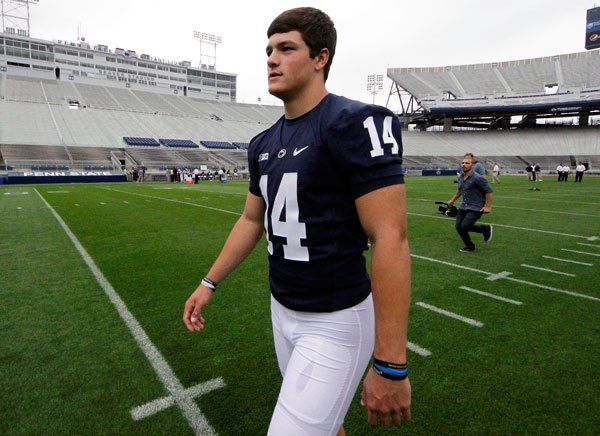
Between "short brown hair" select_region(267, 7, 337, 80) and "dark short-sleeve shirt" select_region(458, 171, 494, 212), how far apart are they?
21.6ft

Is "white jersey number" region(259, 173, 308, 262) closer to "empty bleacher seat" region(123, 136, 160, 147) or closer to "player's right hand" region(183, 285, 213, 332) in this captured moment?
"player's right hand" region(183, 285, 213, 332)

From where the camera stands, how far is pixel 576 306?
14.7 ft

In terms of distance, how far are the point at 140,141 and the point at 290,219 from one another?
153 ft

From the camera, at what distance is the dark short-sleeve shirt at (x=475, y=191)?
23.6 feet

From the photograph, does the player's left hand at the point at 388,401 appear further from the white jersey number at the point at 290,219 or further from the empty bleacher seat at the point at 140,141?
the empty bleacher seat at the point at 140,141

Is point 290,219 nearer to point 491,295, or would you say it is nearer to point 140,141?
point 491,295

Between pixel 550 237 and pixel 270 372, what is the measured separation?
798 centimetres

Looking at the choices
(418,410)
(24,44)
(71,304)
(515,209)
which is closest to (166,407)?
(418,410)

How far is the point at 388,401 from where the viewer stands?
4.04 feet

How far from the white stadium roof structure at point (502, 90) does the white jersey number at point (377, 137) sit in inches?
2458

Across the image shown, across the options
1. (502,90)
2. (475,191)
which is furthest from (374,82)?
(475,191)

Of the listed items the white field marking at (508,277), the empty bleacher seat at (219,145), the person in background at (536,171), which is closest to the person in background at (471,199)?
the white field marking at (508,277)

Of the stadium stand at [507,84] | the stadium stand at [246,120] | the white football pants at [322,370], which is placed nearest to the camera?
Result: the white football pants at [322,370]

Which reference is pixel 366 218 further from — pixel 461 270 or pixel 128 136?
pixel 128 136
